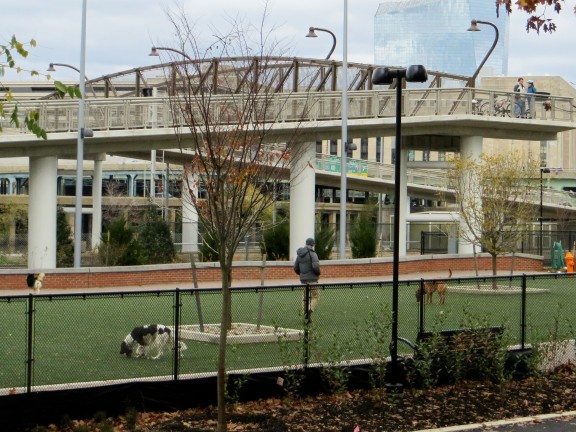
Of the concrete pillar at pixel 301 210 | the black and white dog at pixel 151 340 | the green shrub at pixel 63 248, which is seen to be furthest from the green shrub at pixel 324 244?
the black and white dog at pixel 151 340

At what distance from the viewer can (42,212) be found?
4212 cm

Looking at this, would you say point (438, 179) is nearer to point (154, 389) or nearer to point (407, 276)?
point (407, 276)

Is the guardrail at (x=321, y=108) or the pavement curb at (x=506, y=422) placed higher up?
the guardrail at (x=321, y=108)

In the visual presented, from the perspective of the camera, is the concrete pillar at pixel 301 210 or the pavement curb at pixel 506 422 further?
the concrete pillar at pixel 301 210

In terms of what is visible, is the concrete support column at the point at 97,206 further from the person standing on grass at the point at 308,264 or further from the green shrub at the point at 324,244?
the person standing on grass at the point at 308,264

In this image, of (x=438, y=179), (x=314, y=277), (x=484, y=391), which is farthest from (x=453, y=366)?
(x=438, y=179)

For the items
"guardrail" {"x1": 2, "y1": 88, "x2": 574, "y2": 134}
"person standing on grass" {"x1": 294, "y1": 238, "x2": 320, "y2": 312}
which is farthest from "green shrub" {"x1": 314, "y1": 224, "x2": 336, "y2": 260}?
"person standing on grass" {"x1": 294, "y1": 238, "x2": 320, "y2": 312}

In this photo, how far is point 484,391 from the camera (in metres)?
14.3

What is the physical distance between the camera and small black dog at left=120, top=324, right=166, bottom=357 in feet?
48.1

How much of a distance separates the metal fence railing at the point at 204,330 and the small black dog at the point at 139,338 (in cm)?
18

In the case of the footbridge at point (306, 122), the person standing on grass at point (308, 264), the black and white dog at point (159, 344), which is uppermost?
the footbridge at point (306, 122)

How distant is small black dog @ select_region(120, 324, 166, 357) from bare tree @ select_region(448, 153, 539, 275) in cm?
2110

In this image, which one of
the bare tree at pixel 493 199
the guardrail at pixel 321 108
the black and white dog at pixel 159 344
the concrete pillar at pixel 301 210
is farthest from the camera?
the concrete pillar at pixel 301 210

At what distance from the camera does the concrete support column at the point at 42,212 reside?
41781mm
